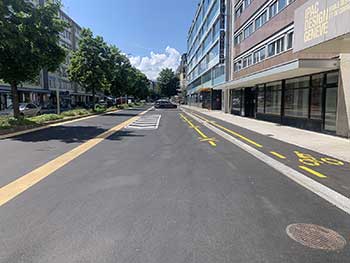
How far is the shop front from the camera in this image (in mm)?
14883

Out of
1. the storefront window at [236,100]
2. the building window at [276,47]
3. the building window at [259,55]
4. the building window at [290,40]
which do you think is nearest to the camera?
the building window at [290,40]

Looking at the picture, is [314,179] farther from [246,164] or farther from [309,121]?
[309,121]

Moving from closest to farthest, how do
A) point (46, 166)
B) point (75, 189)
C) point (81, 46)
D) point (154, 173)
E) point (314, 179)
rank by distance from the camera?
point (75, 189)
point (314, 179)
point (154, 173)
point (46, 166)
point (81, 46)

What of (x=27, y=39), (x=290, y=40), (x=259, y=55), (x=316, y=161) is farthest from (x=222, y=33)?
(x=316, y=161)

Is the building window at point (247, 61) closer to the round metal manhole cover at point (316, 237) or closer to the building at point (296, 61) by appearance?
the building at point (296, 61)

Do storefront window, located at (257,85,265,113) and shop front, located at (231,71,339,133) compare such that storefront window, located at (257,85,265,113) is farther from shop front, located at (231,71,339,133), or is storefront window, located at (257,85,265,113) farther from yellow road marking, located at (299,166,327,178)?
yellow road marking, located at (299,166,327,178)

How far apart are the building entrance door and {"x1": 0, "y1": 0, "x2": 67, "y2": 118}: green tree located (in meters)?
19.0

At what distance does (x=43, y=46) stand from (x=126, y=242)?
607 inches

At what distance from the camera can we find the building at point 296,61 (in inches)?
443

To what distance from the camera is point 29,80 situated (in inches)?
711

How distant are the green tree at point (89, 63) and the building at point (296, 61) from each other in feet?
50.6

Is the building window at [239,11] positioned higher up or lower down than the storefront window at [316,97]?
higher up

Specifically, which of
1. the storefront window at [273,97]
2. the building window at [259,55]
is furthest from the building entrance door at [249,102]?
the storefront window at [273,97]

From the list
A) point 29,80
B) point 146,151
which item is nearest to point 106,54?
point 29,80
